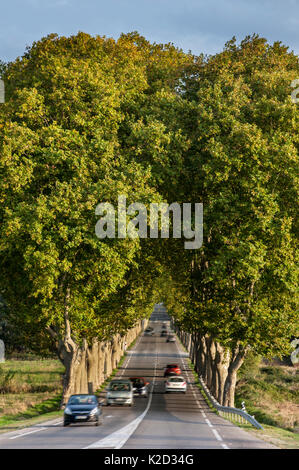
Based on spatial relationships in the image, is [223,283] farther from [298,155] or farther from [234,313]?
[298,155]

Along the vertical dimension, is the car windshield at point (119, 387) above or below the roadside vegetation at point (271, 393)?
above

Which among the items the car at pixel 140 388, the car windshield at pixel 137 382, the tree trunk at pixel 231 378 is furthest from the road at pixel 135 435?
the car windshield at pixel 137 382

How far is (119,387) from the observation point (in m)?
40.4

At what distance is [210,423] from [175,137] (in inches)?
586

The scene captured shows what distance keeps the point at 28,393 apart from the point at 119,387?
1493 cm

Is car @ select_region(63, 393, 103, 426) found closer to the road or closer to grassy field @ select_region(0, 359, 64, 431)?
the road

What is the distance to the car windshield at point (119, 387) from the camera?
1580 inches

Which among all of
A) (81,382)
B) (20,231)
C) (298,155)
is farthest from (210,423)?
(81,382)

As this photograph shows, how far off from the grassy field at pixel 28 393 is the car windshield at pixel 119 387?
3.92 metres

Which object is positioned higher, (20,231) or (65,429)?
(20,231)

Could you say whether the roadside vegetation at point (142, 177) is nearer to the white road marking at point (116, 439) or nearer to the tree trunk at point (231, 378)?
the tree trunk at point (231, 378)

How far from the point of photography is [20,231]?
30.2 metres

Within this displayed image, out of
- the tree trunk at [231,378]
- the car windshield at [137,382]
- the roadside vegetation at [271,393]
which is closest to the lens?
the tree trunk at [231,378]

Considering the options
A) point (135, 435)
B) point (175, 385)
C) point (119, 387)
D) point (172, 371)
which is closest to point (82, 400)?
point (135, 435)
